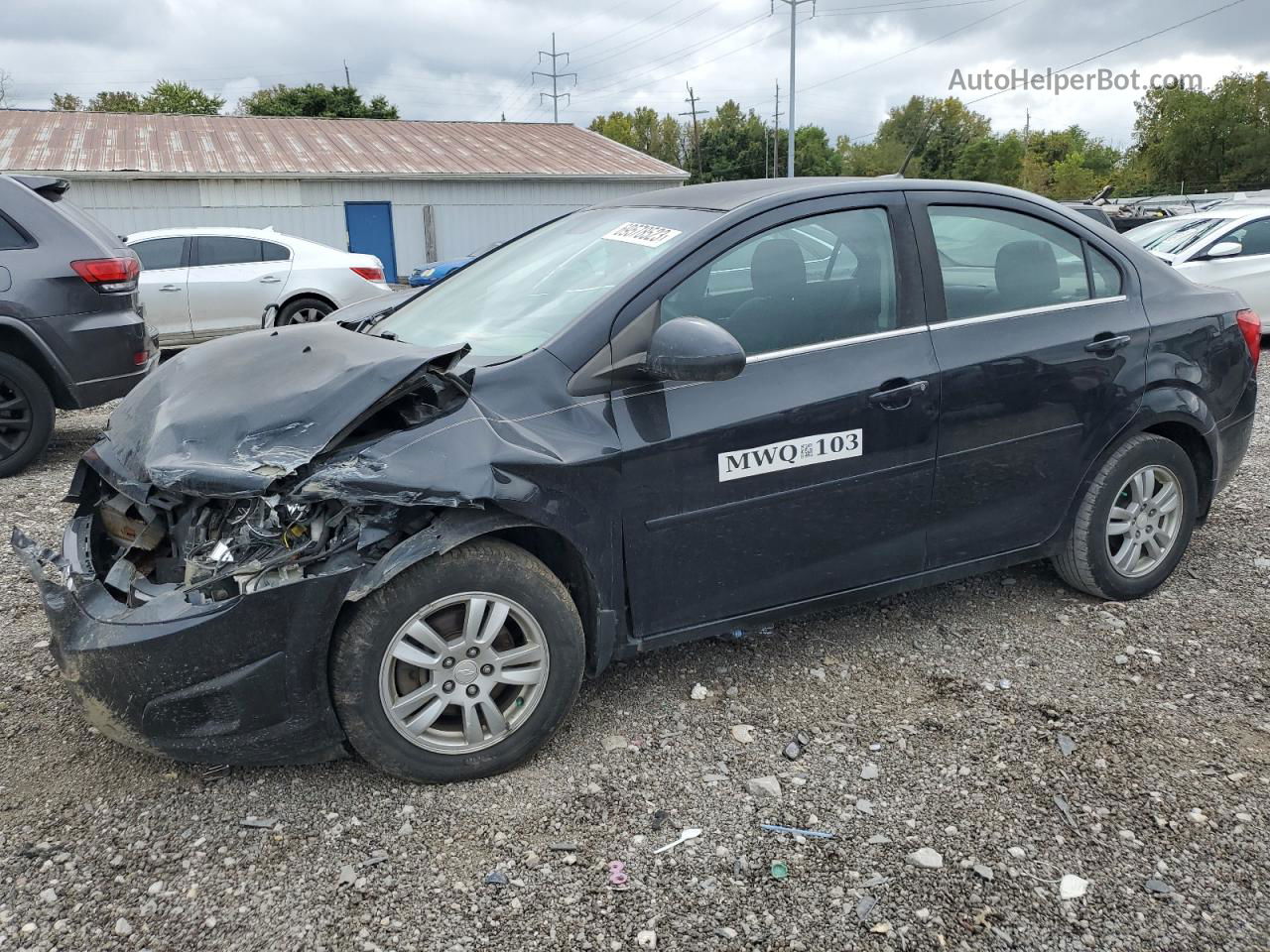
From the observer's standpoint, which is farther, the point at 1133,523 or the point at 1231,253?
the point at 1231,253

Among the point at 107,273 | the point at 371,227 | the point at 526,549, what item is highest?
the point at 371,227

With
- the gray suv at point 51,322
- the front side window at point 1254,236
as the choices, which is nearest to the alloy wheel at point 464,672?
the gray suv at point 51,322

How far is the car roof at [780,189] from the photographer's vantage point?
134 inches

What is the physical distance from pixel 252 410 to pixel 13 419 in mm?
4340

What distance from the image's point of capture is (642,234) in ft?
11.2

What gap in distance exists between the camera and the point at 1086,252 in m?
3.91

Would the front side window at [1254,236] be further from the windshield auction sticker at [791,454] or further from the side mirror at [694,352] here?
the side mirror at [694,352]

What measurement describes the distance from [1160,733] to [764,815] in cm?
140

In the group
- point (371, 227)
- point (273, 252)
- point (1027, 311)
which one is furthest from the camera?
point (371, 227)

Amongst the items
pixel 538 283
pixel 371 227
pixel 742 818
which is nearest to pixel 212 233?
pixel 538 283

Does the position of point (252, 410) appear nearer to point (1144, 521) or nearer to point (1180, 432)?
point (1144, 521)

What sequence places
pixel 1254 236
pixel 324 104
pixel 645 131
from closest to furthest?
1. pixel 1254 236
2. pixel 324 104
3. pixel 645 131

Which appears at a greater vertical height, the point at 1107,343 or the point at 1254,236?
the point at 1254,236

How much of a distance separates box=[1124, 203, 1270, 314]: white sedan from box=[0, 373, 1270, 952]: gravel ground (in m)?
8.30
